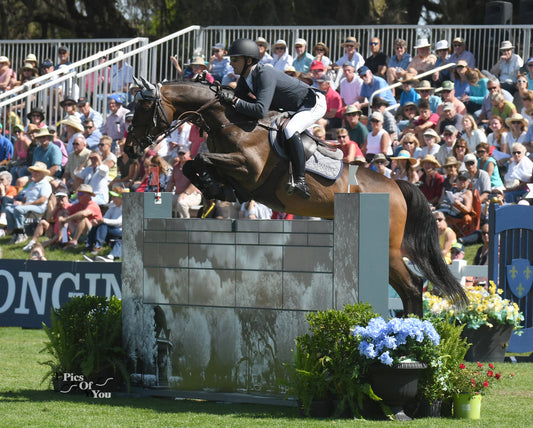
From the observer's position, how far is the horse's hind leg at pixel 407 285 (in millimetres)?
8891

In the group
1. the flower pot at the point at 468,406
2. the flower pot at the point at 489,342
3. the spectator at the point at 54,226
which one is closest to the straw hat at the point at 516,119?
the flower pot at the point at 489,342

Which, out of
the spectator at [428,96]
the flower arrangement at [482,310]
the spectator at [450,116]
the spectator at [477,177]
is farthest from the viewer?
the spectator at [428,96]

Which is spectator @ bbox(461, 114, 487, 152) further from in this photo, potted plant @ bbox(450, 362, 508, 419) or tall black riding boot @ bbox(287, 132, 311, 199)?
potted plant @ bbox(450, 362, 508, 419)

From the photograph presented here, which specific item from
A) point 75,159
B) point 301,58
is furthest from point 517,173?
point 75,159

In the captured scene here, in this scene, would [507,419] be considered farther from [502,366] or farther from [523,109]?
[523,109]

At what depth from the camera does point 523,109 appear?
14.8 m

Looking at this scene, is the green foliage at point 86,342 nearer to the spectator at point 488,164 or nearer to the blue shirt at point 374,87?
the spectator at point 488,164

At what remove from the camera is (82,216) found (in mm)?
15203

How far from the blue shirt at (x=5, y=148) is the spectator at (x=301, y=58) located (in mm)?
5341

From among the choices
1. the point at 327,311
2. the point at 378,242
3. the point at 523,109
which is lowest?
the point at 327,311

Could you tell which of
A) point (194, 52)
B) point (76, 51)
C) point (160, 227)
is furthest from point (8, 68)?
point (160, 227)

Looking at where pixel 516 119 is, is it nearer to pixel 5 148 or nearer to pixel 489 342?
pixel 489 342

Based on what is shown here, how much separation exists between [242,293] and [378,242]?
116cm

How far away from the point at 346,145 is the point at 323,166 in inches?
210
